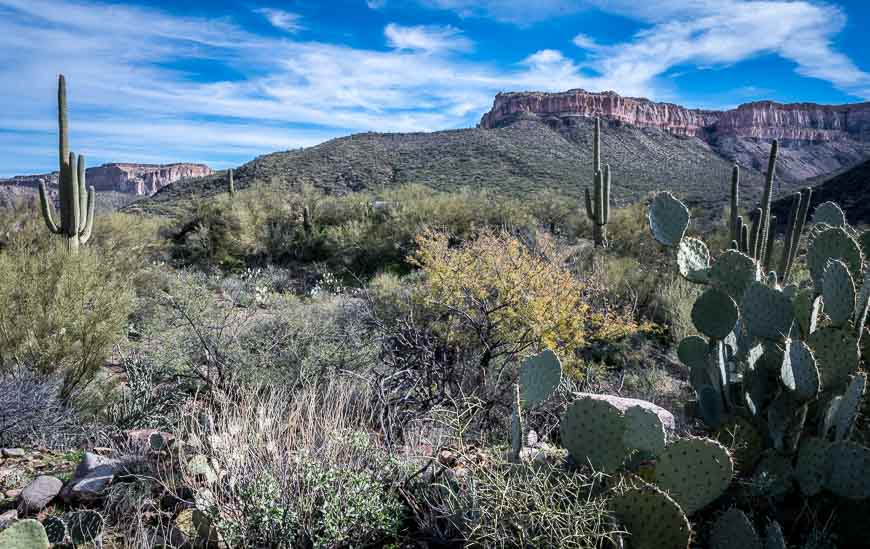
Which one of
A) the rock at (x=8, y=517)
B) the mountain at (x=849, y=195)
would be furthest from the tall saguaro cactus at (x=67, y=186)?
the mountain at (x=849, y=195)

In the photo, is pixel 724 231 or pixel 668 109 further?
pixel 668 109

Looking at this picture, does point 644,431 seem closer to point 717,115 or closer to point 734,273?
point 734,273

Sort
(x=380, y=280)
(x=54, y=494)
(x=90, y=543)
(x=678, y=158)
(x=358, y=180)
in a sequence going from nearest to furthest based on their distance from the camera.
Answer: (x=90, y=543) → (x=54, y=494) → (x=380, y=280) → (x=358, y=180) → (x=678, y=158)

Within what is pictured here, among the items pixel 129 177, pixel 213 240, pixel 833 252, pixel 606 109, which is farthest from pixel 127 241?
pixel 129 177

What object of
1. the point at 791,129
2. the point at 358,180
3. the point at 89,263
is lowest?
the point at 89,263

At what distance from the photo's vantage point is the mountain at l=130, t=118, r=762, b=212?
107ft

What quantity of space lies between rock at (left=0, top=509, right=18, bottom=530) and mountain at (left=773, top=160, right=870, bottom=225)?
69.7ft

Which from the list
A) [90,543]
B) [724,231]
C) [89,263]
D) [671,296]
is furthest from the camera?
[724,231]

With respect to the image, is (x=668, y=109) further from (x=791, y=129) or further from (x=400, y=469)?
(x=400, y=469)

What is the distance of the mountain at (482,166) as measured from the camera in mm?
32719

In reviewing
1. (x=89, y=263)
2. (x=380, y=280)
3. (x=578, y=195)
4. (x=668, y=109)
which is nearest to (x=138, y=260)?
(x=380, y=280)

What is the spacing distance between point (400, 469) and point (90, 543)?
1.61 metres

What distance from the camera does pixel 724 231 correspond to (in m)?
16.0

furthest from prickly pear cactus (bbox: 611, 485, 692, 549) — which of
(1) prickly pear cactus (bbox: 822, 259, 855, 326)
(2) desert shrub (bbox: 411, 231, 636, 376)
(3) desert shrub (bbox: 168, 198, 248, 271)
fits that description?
(3) desert shrub (bbox: 168, 198, 248, 271)
